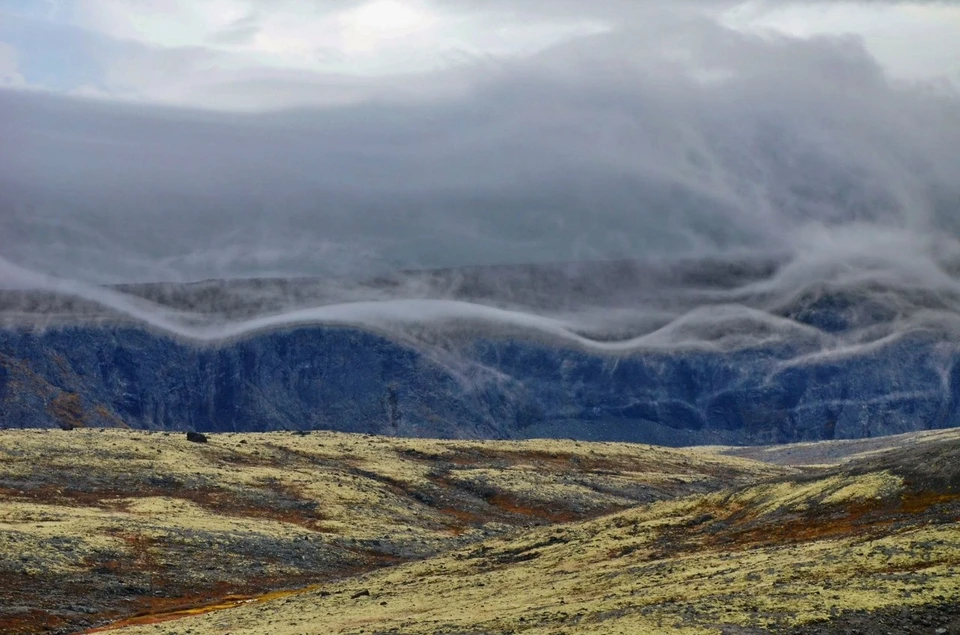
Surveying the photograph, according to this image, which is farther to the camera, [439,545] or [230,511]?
[230,511]

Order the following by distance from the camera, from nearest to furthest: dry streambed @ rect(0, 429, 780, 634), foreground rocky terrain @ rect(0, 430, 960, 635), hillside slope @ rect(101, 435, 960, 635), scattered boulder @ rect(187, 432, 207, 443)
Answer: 1. hillside slope @ rect(101, 435, 960, 635)
2. foreground rocky terrain @ rect(0, 430, 960, 635)
3. dry streambed @ rect(0, 429, 780, 634)
4. scattered boulder @ rect(187, 432, 207, 443)

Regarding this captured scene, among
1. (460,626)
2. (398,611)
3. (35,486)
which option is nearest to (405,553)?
(35,486)

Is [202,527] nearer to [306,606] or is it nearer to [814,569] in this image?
[306,606]

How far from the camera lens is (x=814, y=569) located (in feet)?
215

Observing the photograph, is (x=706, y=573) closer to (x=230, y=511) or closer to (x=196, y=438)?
(x=230, y=511)

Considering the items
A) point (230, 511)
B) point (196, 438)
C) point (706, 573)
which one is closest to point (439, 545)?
point (230, 511)

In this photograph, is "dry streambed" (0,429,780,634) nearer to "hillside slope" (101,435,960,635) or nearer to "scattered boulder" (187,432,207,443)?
"scattered boulder" (187,432,207,443)

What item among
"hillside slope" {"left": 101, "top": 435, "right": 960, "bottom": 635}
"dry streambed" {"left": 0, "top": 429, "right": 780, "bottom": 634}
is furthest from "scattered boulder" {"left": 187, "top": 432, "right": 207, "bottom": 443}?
"hillside slope" {"left": 101, "top": 435, "right": 960, "bottom": 635}

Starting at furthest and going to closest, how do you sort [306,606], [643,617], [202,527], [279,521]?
[279,521] → [202,527] → [306,606] → [643,617]

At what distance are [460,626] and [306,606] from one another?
22258 mm

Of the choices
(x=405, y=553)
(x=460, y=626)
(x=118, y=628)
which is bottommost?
(x=405, y=553)

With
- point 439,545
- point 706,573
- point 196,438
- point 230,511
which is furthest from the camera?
point 196,438

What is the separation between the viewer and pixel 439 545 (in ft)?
438

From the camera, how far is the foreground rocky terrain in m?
62.7
